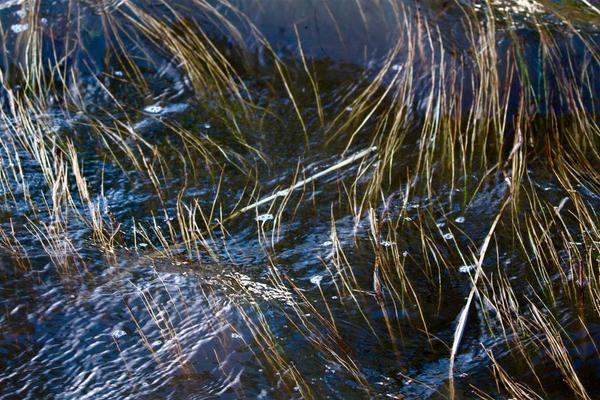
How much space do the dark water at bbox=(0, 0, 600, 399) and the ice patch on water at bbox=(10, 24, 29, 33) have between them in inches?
0.5

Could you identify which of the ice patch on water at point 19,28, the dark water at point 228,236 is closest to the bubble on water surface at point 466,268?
the dark water at point 228,236

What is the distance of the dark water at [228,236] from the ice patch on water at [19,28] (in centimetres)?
1

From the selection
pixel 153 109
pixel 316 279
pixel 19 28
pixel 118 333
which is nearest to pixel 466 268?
pixel 316 279

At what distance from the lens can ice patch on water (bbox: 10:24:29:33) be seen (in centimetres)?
386

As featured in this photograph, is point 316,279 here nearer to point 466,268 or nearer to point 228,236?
point 228,236

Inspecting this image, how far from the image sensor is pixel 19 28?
3.88m

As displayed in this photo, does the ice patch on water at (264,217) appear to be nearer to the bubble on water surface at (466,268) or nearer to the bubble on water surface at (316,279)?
the bubble on water surface at (316,279)

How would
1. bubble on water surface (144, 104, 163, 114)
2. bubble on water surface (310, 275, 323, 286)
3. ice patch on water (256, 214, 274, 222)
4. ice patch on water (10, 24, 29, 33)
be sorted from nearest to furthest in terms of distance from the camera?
1. bubble on water surface (310, 275, 323, 286)
2. ice patch on water (256, 214, 274, 222)
3. bubble on water surface (144, 104, 163, 114)
4. ice patch on water (10, 24, 29, 33)

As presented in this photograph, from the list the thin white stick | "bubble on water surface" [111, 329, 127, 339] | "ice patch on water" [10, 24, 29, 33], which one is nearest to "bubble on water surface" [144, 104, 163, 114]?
"ice patch on water" [10, 24, 29, 33]

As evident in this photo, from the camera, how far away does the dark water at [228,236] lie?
7.91 ft

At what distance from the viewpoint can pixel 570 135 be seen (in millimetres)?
3494

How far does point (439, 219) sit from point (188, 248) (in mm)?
917

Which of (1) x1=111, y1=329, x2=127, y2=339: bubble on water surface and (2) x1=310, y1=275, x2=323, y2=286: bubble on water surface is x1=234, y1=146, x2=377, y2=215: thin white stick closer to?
(2) x1=310, y1=275, x2=323, y2=286: bubble on water surface

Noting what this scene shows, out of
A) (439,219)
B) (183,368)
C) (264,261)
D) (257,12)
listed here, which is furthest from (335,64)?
(183,368)
